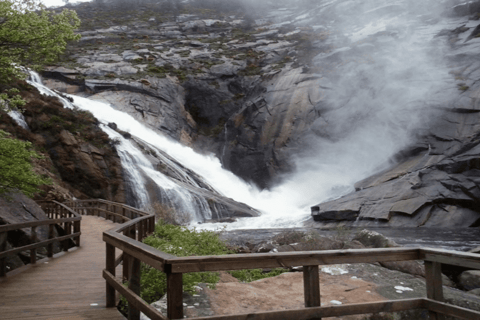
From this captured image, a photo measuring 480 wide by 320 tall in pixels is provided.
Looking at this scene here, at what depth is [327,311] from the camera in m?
3.45

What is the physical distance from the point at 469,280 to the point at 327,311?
19.4 feet

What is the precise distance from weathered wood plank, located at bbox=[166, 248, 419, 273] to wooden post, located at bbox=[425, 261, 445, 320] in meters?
0.16

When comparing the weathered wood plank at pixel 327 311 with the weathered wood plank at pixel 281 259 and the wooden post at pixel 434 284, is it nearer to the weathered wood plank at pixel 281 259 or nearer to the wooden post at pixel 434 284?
the wooden post at pixel 434 284

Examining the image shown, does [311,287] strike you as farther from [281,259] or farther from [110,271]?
[110,271]

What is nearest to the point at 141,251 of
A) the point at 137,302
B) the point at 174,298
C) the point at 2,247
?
the point at 137,302

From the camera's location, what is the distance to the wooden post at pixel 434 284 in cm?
370

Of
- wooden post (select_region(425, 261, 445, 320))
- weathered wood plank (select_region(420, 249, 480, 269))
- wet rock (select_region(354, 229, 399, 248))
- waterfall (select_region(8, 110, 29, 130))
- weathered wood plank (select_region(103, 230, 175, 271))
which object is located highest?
waterfall (select_region(8, 110, 29, 130))

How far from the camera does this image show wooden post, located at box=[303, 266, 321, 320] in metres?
3.46

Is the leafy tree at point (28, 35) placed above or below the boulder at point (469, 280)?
above

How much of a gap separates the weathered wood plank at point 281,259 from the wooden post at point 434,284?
0.16m

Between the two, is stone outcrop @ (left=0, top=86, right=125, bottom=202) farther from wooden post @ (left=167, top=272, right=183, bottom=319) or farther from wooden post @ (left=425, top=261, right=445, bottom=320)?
wooden post @ (left=425, top=261, right=445, bottom=320)

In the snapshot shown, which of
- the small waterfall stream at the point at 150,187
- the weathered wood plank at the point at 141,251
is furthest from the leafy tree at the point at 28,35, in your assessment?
the small waterfall stream at the point at 150,187

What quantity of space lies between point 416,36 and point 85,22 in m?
57.5

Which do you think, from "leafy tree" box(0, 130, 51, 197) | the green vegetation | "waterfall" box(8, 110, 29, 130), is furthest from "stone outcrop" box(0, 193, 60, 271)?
"waterfall" box(8, 110, 29, 130)
